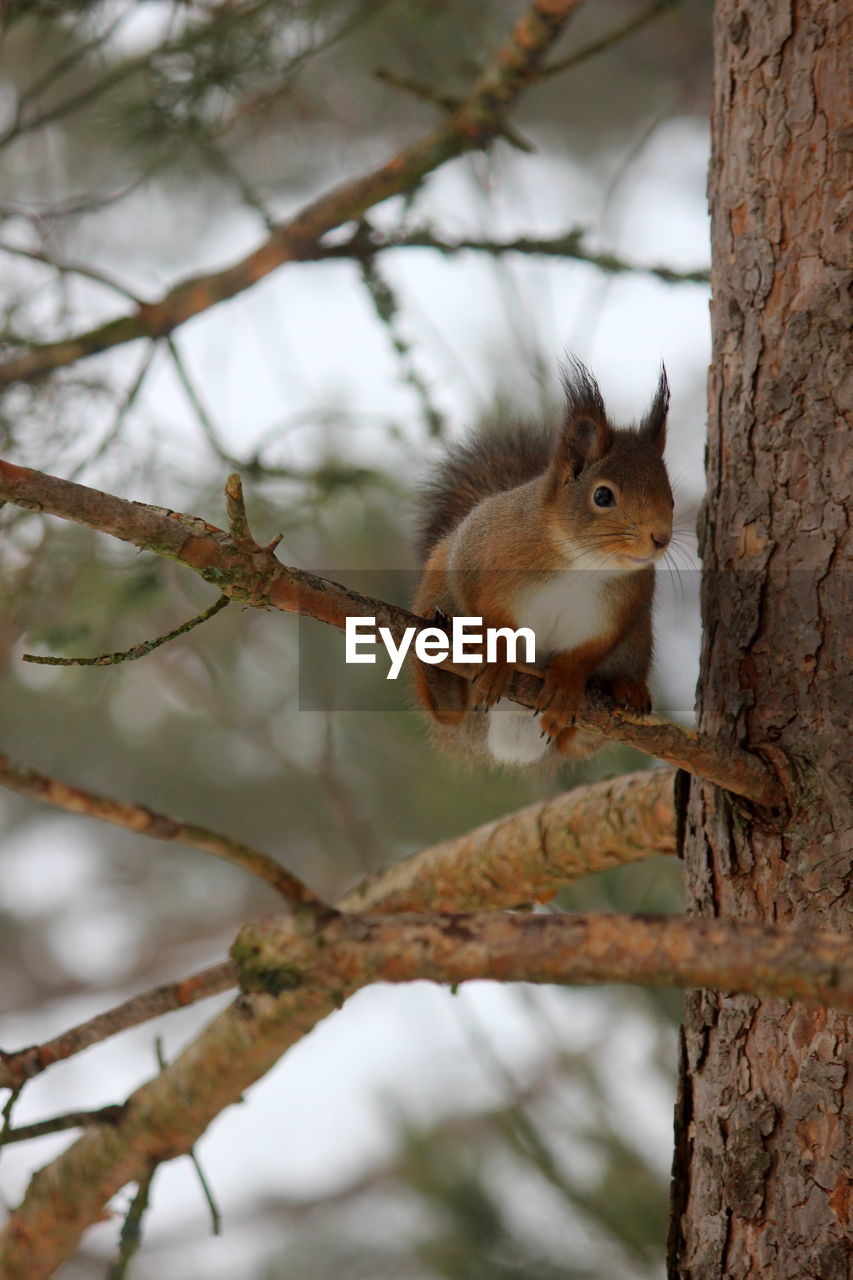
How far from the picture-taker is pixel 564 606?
1.61 metres

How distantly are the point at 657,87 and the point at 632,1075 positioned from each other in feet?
9.20

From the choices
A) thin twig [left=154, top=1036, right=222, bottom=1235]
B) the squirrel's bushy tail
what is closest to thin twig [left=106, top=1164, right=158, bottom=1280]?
thin twig [left=154, top=1036, right=222, bottom=1235]

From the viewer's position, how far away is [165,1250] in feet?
13.0

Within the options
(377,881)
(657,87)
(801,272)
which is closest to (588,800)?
(377,881)

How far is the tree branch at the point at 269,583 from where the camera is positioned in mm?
963

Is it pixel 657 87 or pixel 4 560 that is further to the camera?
pixel 657 87

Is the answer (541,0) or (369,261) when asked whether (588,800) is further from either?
(541,0)

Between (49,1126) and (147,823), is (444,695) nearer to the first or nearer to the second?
(147,823)

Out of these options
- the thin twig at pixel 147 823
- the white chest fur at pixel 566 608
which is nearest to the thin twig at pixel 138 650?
the thin twig at pixel 147 823

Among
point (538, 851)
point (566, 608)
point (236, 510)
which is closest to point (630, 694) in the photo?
point (566, 608)

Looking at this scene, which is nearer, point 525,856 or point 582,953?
point 582,953

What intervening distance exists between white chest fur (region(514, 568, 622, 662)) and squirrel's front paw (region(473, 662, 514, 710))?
88 millimetres

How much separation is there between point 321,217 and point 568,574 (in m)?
0.73

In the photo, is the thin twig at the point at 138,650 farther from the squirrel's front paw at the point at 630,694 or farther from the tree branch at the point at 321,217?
the tree branch at the point at 321,217
